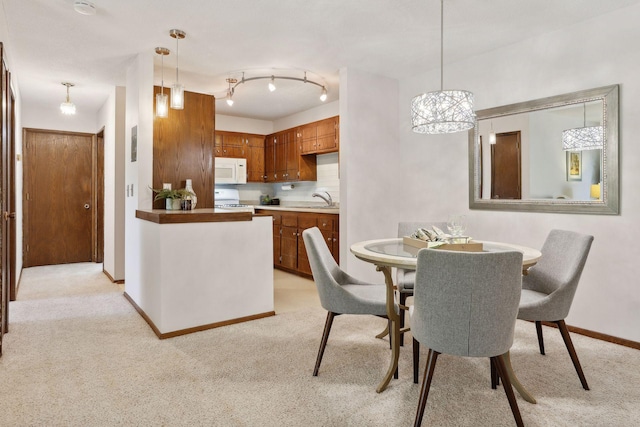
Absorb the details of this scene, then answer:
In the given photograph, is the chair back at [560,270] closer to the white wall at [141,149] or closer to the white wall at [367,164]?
the white wall at [367,164]

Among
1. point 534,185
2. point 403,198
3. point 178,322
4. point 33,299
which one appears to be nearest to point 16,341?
point 178,322

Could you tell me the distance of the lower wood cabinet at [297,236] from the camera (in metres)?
4.59

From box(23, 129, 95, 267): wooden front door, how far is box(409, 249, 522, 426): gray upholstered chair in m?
6.20

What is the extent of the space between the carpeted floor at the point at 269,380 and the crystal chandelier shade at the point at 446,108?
1.52 metres

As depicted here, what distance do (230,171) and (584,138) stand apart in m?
4.64

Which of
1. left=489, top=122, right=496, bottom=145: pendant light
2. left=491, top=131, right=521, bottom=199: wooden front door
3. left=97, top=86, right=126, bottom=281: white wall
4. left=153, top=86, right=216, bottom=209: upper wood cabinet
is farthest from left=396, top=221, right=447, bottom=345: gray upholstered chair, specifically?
left=97, top=86, right=126, bottom=281: white wall

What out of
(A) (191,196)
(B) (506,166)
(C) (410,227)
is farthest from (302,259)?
(B) (506,166)

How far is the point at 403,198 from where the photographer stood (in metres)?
4.47

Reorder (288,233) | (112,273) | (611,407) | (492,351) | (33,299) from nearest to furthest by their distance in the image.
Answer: (492,351) → (611,407) → (33,299) → (112,273) → (288,233)

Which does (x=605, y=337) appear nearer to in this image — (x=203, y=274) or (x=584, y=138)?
(x=584, y=138)

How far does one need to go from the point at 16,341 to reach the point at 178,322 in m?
1.14

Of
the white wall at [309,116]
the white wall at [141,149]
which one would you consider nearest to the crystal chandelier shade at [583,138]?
the white wall at [309,116]

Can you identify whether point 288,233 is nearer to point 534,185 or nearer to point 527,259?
point 534,185

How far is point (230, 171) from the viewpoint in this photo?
6.16 meters
